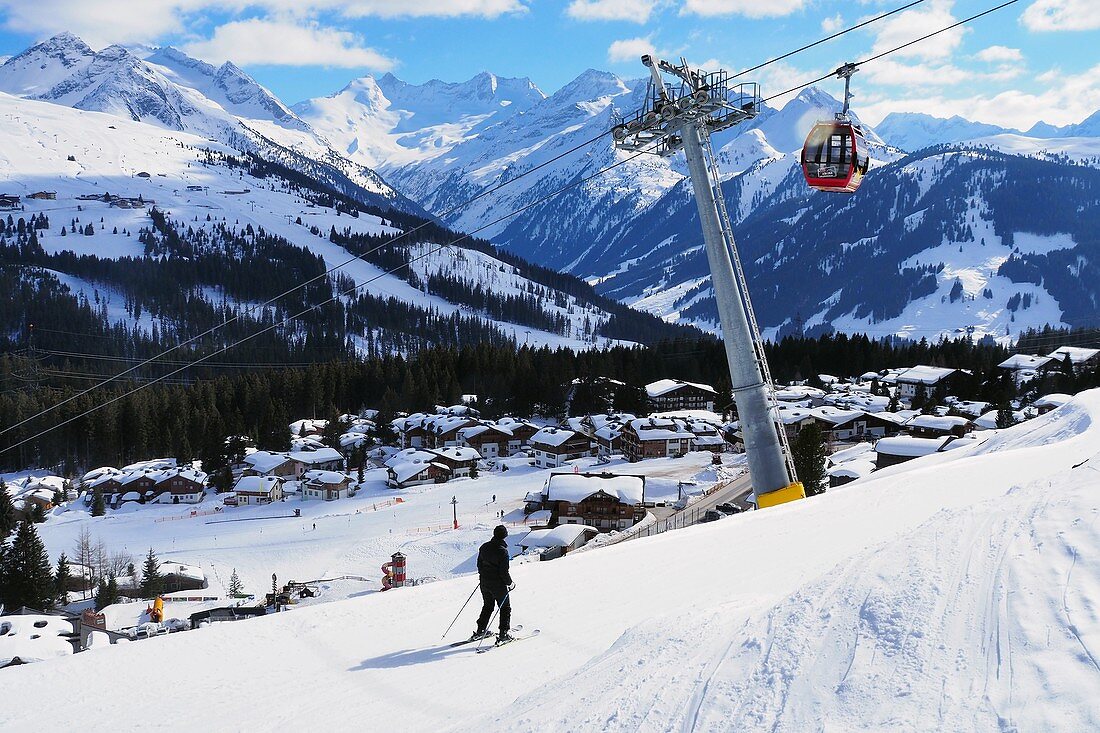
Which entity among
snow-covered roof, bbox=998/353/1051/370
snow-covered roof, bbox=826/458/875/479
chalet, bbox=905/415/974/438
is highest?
snow-covered roof, bbox=998/353/1051/370

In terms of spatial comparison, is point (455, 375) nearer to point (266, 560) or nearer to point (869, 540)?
point (266, 560)

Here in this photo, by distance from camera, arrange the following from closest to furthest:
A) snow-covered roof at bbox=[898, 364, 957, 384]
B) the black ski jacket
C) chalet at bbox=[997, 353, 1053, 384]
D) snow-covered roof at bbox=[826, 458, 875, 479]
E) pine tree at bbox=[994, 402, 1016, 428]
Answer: the black ski jacket → snow-covered roof at bbox=[826, 458, 875, 479] → pine tree at bbox=[994, 402, 1016, 428] → snow-covered roof at bbox=[898, 364, 957, 384] → chalet at bbox=[997, 353, 1053, 384]

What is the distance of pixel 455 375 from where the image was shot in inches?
3728

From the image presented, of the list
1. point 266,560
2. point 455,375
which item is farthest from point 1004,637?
point 455,375

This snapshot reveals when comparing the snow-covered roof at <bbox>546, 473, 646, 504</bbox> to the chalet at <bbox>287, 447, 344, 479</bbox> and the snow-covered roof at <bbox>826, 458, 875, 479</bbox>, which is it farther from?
the chalet at <bbox>287, 447, 344, 479</bbox>

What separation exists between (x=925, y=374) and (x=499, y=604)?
294 feet

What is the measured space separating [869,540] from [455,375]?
87.3 meters

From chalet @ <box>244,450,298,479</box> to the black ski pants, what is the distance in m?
55.6

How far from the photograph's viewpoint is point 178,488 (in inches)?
2335

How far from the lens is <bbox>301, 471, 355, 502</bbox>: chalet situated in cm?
5516

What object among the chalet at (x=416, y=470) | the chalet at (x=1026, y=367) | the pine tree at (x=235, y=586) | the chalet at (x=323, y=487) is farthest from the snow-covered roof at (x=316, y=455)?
the chalet at (x=1026, y=367)

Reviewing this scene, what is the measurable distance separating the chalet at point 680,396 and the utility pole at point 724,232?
70961mm

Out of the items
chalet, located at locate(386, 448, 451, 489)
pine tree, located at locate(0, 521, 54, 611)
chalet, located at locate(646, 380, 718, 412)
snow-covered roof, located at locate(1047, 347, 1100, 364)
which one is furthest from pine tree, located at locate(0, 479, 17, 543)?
snow-covered roof, located at locate(1047, 347, 1100, 364)

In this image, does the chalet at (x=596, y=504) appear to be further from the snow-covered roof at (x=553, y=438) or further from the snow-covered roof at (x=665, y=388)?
the snow-covered roof at (x=665, y=388)
